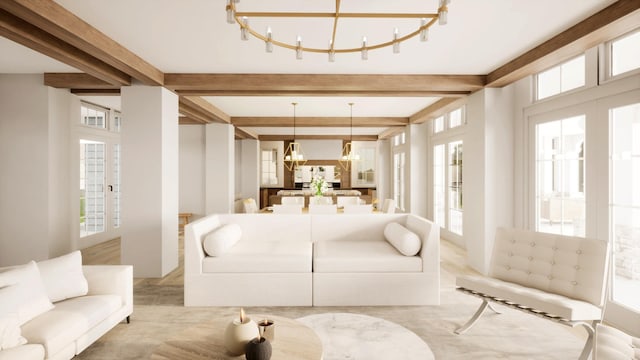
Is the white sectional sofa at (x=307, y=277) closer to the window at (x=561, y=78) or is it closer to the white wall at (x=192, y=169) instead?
the window at (x=561, y=78)

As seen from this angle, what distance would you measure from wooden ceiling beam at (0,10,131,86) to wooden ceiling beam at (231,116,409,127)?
3.74 m

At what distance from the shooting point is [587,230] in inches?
131

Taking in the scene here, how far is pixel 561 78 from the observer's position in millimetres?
3812

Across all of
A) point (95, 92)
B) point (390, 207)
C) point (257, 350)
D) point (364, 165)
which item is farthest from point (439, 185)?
point (95, 92)

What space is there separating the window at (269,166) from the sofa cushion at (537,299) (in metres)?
10.1

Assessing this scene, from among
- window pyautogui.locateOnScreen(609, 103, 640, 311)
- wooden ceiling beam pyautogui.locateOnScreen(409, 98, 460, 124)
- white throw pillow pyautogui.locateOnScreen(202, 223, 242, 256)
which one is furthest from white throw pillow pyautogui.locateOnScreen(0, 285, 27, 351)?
wooden ceiling beam pyautogui.locateOnScreen(409, 98, 460, 124)

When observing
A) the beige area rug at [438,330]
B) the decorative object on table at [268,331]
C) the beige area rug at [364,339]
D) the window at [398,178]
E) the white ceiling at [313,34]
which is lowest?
the beige area rug at [438,330]

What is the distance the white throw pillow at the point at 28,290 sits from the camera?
205cm

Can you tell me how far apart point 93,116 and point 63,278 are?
490 cm

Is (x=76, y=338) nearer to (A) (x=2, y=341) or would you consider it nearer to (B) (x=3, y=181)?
(A) (x=2, y=341)

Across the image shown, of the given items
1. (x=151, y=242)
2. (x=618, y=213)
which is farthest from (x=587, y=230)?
(x=151, y=242)

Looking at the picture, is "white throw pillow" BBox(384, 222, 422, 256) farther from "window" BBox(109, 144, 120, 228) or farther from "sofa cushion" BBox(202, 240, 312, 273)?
"window" BBox(109, 144, 120, 228)

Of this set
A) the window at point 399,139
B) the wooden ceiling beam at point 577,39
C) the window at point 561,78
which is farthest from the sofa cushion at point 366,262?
the window at point 399,139

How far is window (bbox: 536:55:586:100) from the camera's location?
353 cm
